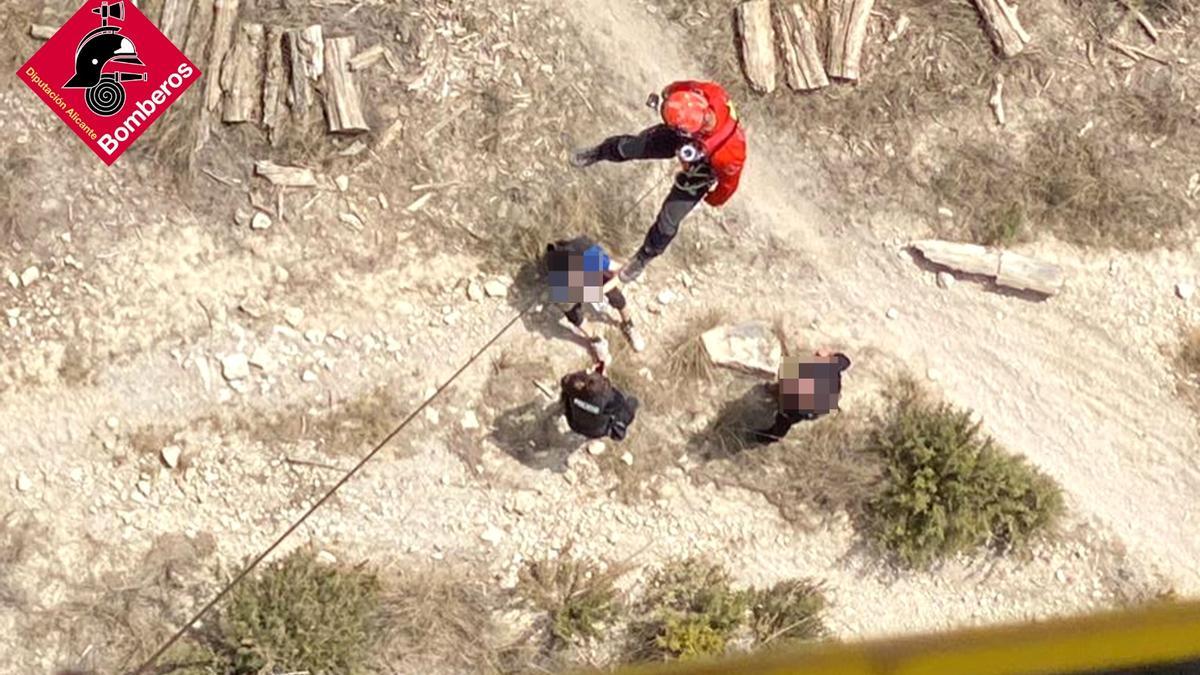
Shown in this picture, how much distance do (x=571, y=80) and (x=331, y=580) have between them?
6.08 m

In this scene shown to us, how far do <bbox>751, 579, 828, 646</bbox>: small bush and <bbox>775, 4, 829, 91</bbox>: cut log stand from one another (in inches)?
223

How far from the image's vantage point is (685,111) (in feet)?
30.0

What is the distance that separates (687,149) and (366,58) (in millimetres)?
3993

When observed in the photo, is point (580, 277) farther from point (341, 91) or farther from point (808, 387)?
point (341, 91)

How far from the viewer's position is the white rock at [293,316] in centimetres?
1102

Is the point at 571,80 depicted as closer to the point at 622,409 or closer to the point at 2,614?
the point at 622,409

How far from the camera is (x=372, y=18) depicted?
36.6 feet

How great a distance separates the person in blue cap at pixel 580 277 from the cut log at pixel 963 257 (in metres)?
3.57

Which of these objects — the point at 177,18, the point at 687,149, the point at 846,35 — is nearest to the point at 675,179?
the point at 687,149

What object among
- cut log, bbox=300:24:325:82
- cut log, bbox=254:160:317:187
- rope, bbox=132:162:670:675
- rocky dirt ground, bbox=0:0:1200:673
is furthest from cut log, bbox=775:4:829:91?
cut log, bbox=254:160:317:187

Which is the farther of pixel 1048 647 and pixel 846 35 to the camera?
pixel 1048 647

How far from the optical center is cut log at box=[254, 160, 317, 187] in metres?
11.0

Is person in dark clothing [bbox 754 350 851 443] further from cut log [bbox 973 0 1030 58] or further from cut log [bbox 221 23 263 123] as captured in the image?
cut log [bbox 221 23 263 123]

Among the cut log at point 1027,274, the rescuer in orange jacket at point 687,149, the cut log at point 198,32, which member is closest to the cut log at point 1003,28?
the cut log at point 1027,274
